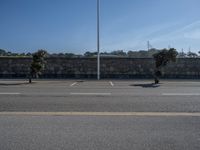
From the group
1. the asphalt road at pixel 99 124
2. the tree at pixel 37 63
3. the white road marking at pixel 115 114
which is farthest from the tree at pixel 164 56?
the white road marking at pixel 115 114

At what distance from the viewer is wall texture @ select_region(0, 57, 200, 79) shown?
1079 inches

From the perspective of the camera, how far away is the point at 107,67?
27938 mm

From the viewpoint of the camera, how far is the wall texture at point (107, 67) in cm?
2741

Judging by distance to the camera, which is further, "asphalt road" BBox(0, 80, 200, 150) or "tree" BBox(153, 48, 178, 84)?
"tree" BBox(153, 48, 178, 84)

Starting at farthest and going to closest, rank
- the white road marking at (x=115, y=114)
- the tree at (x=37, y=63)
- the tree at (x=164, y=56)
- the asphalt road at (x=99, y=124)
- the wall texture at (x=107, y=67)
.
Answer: the wall texture at (x=107, y=67)
the tree at (x=164, y=56)
the tree at (x=37, y=63)
the white road marking at (x=115, y=114)
the asphalt road at (x=99, y=124)

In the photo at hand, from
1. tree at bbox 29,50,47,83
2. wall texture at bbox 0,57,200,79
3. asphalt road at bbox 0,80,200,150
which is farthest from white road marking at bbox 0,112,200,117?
wall texture at bbox 0,57,200,79

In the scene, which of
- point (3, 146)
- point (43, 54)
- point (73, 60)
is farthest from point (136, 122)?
point (73, 60)

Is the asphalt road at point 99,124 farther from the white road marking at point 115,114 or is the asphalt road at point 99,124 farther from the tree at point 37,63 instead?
the tree at point 37,63

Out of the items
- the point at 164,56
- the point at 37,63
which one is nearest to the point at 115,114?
the point at 37,63

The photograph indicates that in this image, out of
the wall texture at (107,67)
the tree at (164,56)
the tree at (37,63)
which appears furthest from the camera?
the wall texture at (107,67)

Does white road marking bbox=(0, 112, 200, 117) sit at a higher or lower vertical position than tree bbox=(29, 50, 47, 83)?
lower

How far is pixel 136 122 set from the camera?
8.67 meters

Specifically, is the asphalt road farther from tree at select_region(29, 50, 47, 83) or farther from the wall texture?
the wall texture

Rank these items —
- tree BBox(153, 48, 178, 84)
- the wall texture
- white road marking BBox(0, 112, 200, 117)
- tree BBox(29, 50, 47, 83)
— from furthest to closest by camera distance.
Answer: the wall texture
tree BBox(153, 48, 178, 84)
tree BBox(29, 50, 47, 83)
white road marking BBox(0, 112, 200, 117)
